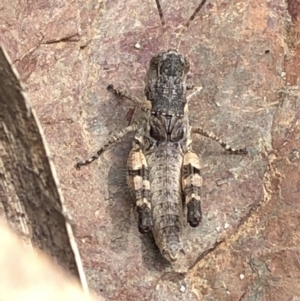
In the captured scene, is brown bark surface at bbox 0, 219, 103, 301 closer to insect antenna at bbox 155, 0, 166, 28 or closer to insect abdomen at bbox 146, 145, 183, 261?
insect abdomen at bbox 146, 145, 183, 261

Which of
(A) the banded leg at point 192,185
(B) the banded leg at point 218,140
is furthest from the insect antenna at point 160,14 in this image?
(A) the banded leg at point 192,185

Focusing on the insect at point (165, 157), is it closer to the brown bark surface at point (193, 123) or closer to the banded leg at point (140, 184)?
the banded leg at point (140, 184)

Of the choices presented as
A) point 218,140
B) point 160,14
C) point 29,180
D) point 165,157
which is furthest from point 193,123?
point 29,180

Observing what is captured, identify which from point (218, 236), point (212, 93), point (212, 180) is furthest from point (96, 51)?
point (218, 236)

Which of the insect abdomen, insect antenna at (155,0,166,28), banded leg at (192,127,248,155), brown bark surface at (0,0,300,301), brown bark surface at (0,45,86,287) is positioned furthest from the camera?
insect antenna at (155,0,166,28)

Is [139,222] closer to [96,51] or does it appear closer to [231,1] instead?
[96,51]

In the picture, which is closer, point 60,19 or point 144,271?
point 144,271

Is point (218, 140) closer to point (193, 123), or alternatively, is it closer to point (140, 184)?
point (193, 123)

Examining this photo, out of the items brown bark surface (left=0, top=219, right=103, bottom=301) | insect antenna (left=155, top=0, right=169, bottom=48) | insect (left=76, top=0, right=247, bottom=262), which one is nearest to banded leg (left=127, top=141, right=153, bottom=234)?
insect (left=76, top=0, right=247, bottom=262)
